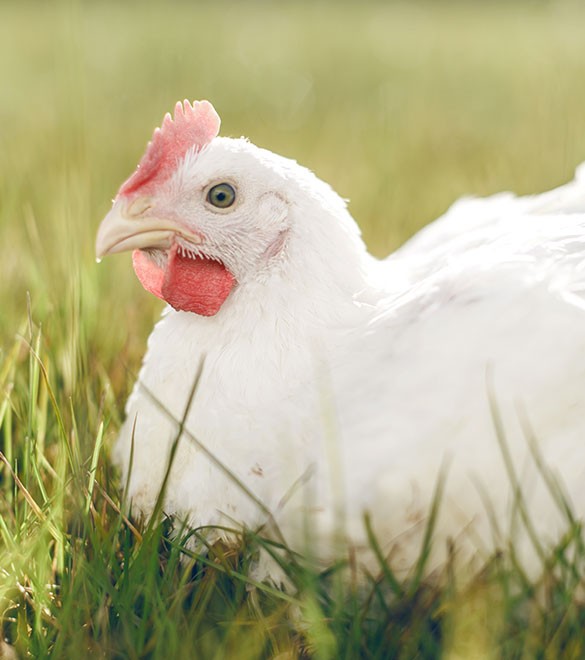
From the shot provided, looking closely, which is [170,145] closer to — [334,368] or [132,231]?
[132,231]

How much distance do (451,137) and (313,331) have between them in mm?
3553

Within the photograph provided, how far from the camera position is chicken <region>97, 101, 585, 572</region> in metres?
1.33

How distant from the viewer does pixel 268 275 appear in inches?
62.4

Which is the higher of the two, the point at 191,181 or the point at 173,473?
the point at 191,181

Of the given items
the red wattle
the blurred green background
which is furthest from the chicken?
the blurred green background

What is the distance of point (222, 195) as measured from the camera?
1.60 m

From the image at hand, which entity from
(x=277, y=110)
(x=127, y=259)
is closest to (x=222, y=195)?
(x=127, y=259)

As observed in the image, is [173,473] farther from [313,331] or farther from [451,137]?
[451,137]

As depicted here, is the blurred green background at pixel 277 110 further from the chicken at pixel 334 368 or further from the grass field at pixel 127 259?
the chicken at pixel 334 368

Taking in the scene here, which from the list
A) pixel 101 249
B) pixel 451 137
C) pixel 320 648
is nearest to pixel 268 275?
pixel 101 249

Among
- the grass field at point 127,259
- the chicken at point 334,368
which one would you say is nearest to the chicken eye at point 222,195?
the chicken at point 334,368

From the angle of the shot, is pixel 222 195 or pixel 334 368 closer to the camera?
pixel 334 368

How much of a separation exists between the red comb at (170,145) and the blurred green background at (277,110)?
0.16 metres

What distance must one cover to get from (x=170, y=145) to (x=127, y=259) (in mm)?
1674
